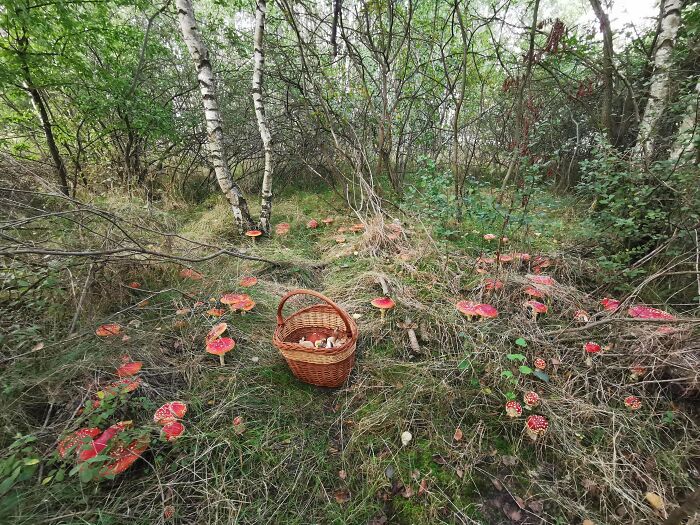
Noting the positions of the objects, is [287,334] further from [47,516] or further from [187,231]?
[187,231]

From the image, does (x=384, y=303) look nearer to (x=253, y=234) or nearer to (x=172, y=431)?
(x=172, y=431)

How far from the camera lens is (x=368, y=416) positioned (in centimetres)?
197

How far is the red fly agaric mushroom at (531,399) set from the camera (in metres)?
1.81

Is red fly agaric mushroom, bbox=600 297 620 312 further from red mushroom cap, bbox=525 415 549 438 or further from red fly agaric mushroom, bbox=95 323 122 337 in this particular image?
red fly agaric mushroom, bbox=95 323 122 337

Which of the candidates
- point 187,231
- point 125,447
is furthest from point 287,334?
point 187,231

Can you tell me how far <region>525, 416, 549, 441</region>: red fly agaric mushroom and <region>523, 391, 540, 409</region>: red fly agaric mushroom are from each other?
122mm

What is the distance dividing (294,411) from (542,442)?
1501 mm

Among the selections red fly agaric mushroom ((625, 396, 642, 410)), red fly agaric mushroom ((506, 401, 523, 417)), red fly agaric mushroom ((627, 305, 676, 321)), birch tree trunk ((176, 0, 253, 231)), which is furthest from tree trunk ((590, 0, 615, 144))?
birch tree trunk ((176, 0, 253, 231))

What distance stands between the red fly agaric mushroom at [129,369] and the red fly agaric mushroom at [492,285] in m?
2.66

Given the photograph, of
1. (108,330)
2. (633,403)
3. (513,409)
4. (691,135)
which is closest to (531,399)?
(513,409)

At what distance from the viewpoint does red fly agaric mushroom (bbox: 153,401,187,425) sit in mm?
1686

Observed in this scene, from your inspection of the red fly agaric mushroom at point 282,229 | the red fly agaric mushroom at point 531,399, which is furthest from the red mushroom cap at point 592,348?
the red fly agaric mushroom at point 282,229

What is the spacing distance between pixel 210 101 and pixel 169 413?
139 inches

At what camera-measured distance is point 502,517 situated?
5.12ft
